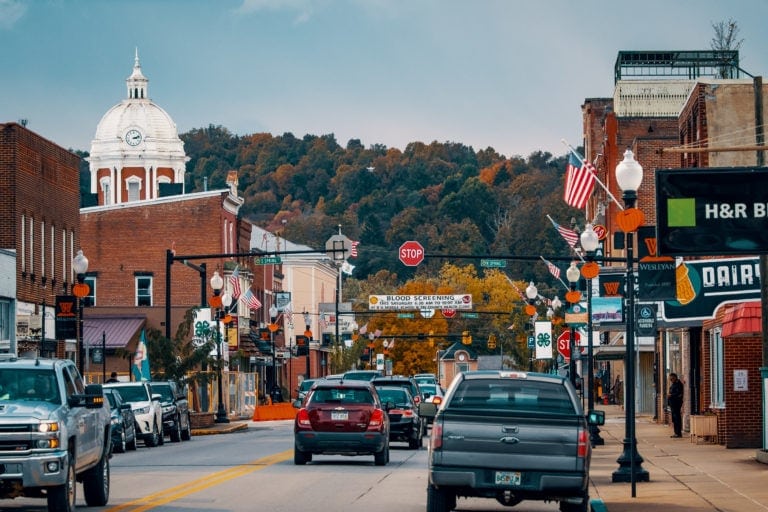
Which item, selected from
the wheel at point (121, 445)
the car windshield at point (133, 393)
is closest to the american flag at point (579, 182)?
the car windshield at point (133, 393)

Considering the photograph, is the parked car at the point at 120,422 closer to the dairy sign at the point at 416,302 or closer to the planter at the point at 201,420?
the planter at the point at 201,420

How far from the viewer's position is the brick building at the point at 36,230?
2157 inches

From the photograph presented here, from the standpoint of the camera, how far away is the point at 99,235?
86625mm

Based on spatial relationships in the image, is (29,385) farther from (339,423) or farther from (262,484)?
(339,423)

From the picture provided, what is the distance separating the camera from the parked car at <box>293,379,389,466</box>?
30203 mm

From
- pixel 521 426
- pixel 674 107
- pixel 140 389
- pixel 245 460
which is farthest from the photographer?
pixel 674 107

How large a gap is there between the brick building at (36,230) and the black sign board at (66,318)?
882 centimetres

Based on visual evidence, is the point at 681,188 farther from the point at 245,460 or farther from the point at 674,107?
the point at 674,107

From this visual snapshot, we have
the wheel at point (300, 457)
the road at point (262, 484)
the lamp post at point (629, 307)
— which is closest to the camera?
the road at point (262, 484)

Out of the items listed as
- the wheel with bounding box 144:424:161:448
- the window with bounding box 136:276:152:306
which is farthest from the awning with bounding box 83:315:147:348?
the wheel with bounding box 144:424:161:448

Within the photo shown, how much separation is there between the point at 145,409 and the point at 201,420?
16.2 metres

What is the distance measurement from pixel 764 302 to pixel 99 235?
61021mm

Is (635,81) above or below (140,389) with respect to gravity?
above

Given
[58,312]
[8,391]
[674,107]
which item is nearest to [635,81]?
[674,107]
